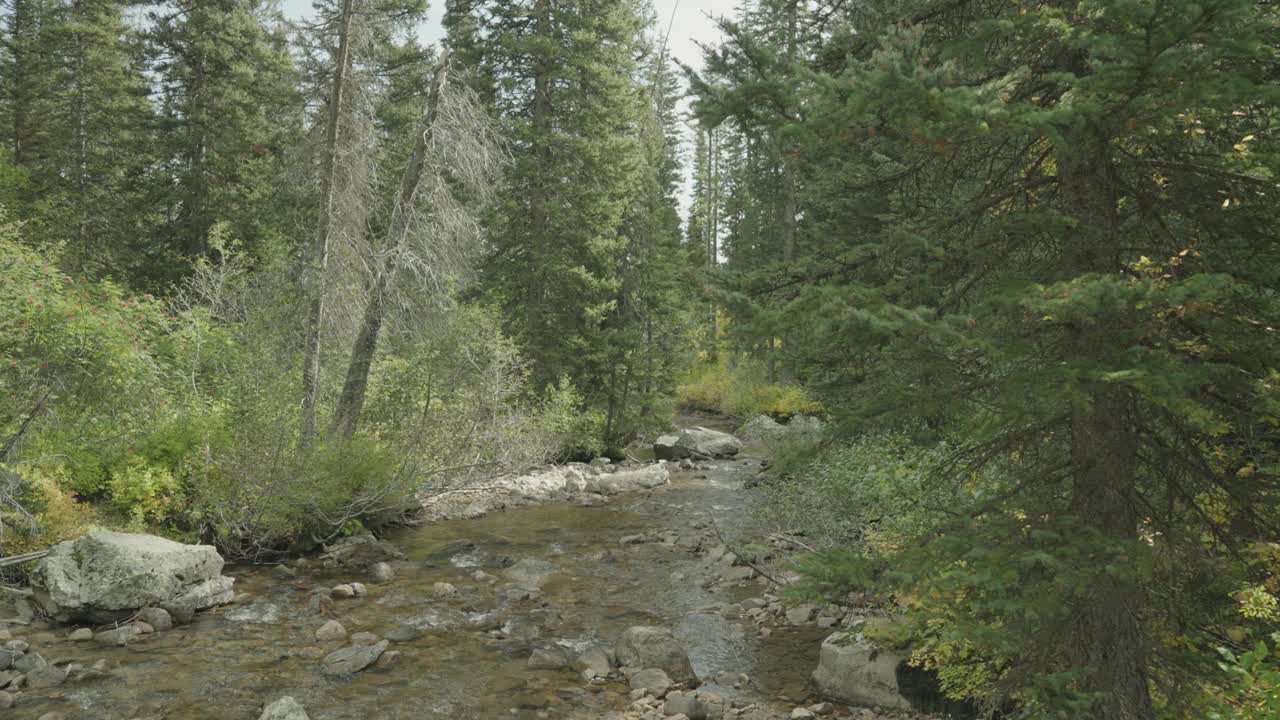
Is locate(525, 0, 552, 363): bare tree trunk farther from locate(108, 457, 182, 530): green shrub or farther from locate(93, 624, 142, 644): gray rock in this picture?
locate(93, 624, 142, 644): gray rock

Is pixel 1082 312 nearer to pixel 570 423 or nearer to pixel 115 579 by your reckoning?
pixel 115 579

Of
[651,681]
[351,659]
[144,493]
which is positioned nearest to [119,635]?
[351,659]

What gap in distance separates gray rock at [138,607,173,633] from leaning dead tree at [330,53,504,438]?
4.78 metres

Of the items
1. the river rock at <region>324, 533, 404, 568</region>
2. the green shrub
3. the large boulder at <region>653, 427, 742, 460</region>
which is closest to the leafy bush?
the large boulder at <region>653, 427, 742, 460</region>

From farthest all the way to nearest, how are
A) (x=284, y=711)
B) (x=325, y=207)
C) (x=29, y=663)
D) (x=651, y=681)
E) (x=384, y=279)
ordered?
(x=325, y=207) < (x=384, y=279) < (x=651, y=681) < (x=29, y=663) < (x=284, y=711)

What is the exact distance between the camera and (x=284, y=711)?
5844 millimetres

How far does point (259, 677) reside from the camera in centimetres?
682

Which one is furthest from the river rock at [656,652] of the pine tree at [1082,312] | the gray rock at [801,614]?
the pine tree at [1082,312]

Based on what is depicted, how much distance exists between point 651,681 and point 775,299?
4.32 metres

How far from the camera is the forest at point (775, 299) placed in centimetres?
313

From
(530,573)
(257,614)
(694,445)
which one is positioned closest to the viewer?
(257,614)

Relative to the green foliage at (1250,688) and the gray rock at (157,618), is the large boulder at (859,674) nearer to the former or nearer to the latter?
the green foliage at (1250,688)

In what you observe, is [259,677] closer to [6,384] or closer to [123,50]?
[6,384]

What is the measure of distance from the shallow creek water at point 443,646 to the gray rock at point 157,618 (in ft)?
0.66
